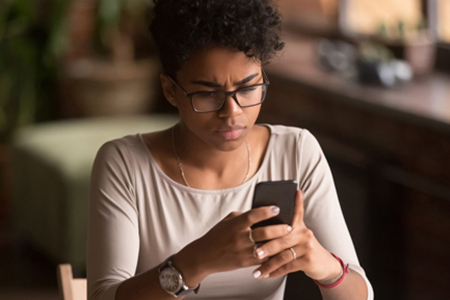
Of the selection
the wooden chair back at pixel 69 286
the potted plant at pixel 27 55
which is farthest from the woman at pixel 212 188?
the potted plant at pixel 27 55

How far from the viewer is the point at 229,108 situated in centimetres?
118

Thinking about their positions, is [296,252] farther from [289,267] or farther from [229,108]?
[229,108]

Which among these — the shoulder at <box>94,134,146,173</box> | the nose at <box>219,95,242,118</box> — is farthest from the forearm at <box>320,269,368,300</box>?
the shoulder at <box>94,134,146,173</box>

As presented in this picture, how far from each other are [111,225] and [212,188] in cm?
25

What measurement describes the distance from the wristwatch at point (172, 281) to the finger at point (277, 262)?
0.47 ft

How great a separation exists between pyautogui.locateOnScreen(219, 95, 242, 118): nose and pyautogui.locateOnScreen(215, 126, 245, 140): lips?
30 millimetres

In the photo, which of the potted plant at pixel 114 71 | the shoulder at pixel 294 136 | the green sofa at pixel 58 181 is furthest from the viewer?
the potted plant at pixel 114 71

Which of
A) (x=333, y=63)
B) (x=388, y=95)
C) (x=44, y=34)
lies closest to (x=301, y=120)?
(x=333, y=63)

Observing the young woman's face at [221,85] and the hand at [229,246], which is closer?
the hand at [229,246]

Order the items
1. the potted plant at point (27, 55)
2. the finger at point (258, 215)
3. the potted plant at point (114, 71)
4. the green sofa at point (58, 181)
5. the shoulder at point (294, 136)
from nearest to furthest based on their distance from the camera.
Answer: the finger at point (258, 215), the shoulder at point (294, 136), the green sofa at point (58, 181), the potted plant at point (27, 55), the potted plant at point (114, 71)

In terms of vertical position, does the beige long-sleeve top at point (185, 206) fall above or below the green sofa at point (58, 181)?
above

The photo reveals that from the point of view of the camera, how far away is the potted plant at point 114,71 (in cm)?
371

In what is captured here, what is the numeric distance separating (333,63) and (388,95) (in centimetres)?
50

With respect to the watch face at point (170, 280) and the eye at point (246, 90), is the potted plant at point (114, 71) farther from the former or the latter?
the watch face at point (170, 280)
